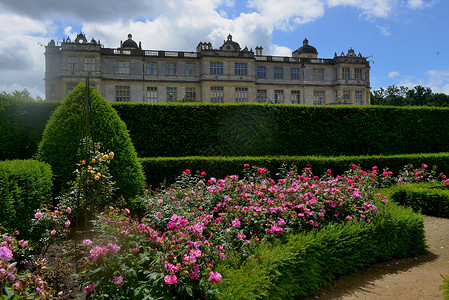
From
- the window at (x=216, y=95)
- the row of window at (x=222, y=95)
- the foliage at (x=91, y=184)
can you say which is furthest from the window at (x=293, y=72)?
the foliage at (x=91, y=184)

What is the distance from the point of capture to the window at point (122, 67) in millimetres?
33031

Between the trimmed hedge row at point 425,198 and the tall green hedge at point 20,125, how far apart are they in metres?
9.05

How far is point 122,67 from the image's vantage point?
33094 millimetres

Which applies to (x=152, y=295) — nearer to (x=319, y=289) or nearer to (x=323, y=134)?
(x=319, y=289)

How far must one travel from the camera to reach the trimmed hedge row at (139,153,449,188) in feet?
26.0

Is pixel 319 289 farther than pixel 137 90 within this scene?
No

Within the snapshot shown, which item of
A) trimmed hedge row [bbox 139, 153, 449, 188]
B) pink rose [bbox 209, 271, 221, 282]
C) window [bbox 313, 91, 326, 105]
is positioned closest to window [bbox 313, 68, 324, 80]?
window [bbox 313, 91, 326, 105]

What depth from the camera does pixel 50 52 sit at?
109ft

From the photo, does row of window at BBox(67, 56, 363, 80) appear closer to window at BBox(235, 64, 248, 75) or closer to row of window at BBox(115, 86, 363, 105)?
window at BBox(235, 64, 248, 75)

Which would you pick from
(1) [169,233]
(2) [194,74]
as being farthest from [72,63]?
(1) [169,233]

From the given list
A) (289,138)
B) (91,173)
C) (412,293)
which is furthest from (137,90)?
(412,293)

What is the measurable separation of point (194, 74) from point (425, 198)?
3014cm

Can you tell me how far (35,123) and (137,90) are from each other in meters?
26.1

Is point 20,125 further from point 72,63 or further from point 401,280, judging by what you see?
point 72,63
